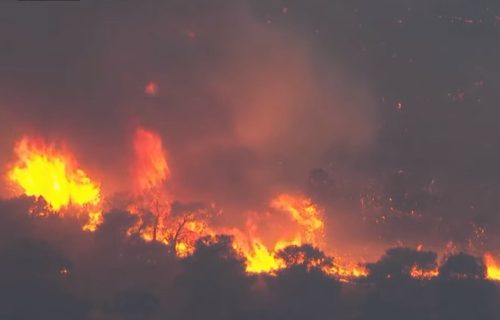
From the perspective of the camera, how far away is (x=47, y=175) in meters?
124

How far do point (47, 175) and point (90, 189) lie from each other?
6.23m

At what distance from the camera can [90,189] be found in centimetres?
12469
